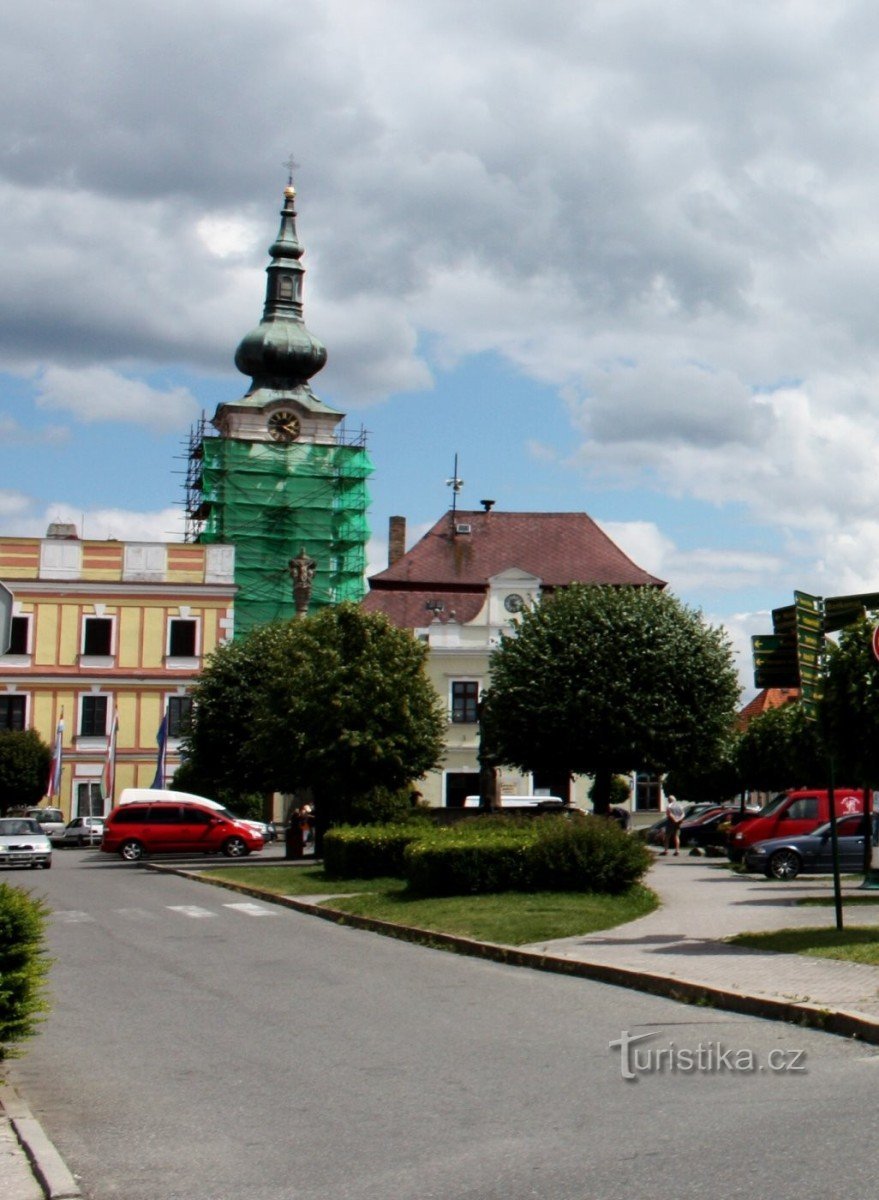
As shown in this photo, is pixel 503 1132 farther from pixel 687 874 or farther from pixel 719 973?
pixel 687 874

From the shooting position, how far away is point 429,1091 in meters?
9.23

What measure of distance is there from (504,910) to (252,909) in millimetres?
6391

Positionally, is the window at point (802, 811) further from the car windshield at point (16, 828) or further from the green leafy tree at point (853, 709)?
the car windshield at point (16, 828)

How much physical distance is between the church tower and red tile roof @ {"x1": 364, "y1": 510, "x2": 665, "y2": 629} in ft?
21.2

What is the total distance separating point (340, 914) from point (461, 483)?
52.8 meters

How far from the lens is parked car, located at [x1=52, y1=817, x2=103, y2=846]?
57.3m

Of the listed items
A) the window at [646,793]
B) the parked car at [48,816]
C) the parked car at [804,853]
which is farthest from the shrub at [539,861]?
the window at [646,793]

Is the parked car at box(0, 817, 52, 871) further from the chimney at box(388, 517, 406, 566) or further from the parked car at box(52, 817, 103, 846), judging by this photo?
the chimney at box(388, 517, 406, 566)

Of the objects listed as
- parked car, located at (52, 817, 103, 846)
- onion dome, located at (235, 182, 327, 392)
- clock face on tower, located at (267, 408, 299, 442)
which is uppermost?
onion dome, located at (235, 182, 327, 392)

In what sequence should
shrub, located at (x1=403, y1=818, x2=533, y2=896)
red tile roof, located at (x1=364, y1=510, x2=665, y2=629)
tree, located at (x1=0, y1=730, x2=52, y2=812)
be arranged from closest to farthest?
shrub, located at (x1=403, y1=818, x2=533, y2=896) < tree, located at (x1=0, y1=730, x2=52, y2=812) < red tile roof, located at (x1=364, y1=510, x2=665, y2=629)

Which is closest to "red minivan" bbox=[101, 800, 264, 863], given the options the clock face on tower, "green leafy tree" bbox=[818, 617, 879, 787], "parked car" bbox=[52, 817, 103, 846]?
"parked car" bbox=[52, 817, 103, 846]

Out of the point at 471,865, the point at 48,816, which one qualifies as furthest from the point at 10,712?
the point at 471,865

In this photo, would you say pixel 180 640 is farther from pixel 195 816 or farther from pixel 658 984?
pixel 658 984

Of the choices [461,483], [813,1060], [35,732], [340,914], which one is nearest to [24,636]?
[35,732]
